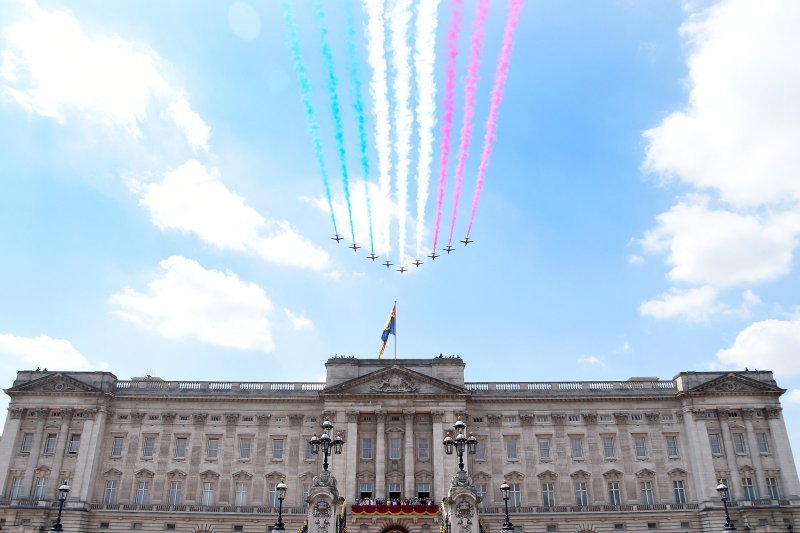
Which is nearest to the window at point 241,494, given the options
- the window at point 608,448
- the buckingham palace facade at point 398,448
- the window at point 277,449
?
the buckingham palace facade at point 398,448

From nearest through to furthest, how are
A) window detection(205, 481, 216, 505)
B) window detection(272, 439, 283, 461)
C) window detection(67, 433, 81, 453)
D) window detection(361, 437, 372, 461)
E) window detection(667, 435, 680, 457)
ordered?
window detection(205, 481, 216, 505) → window detection(361, 437, 372, 461) → window detection(67, 433, 81, 453) → window detection(667, 435, 680, 457) → window detection(272, 439, 283, 461)

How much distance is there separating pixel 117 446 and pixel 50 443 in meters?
6.18

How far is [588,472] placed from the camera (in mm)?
64312

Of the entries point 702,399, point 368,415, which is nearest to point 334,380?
point 368,415

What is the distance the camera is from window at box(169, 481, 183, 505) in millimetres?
63406

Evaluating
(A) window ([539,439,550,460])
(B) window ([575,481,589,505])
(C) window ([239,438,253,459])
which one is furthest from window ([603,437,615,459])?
(C) window ([239,438,253,459])

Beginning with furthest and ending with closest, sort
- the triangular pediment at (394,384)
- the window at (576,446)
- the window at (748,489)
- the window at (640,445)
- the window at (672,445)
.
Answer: the triangular pediment at (394,384) → the window at (576,446) → the window at (640,445) → the window at (672,445) → the window at (748,489)

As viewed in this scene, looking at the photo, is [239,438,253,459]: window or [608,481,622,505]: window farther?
[239,438,253,459]: window

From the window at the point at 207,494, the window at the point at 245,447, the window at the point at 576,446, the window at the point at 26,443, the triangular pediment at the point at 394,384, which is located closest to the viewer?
the window at the point at 207,494

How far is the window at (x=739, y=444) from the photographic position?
64000 mm

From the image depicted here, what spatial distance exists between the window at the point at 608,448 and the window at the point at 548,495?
630 cm

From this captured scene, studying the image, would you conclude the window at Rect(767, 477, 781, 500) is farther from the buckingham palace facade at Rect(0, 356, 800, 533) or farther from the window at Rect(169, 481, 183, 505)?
the window at Rect(169, 481, 183, 505)

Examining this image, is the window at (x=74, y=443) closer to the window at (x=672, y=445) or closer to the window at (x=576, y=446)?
the window at (x=576, y=446)

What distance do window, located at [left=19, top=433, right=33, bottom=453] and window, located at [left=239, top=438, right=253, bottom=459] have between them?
65.4ft
